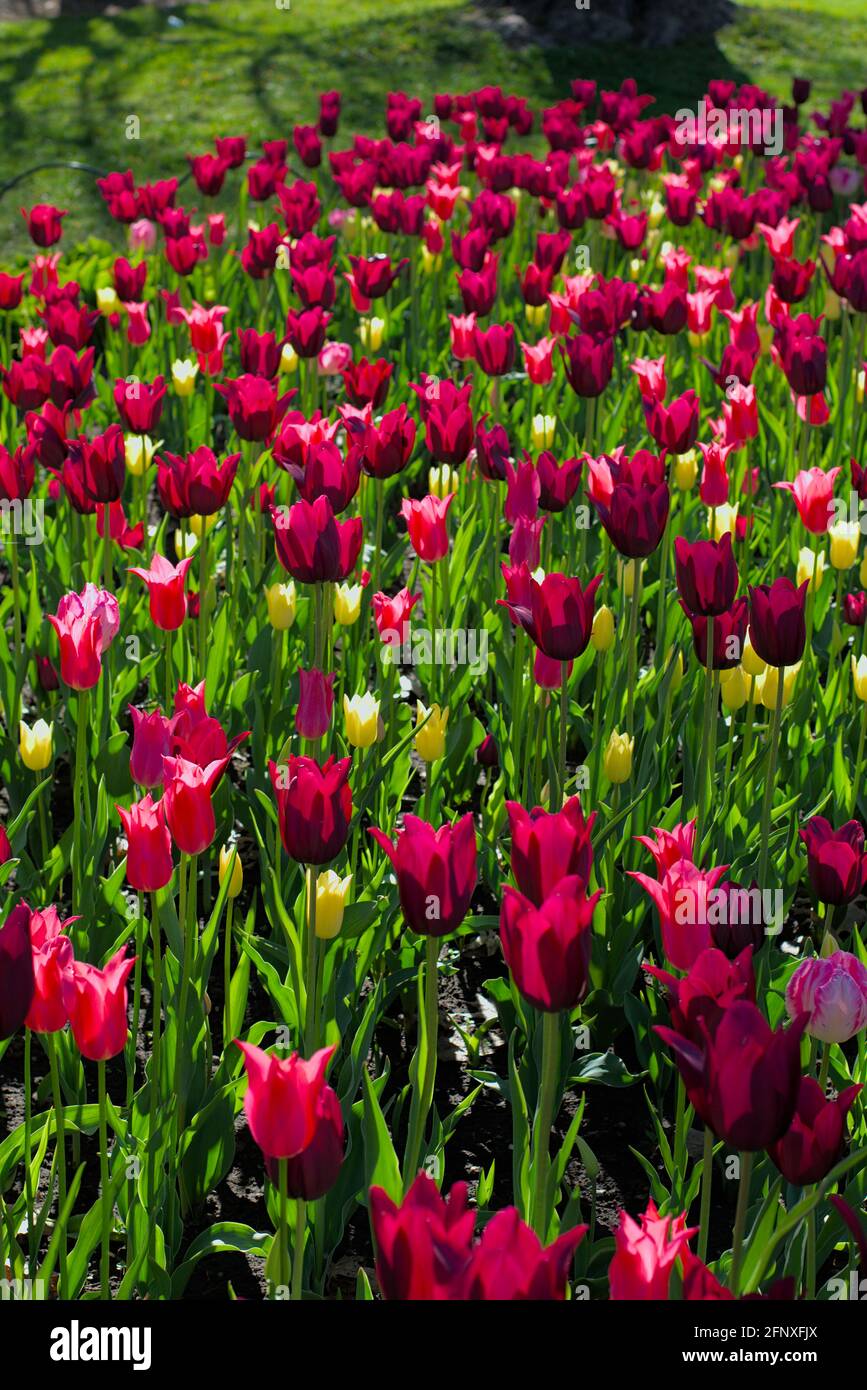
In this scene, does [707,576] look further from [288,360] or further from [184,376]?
[288,360]

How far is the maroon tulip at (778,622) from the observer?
91.7 inches

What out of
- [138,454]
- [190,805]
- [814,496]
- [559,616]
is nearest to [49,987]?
[190,805]

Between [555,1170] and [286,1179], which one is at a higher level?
[286,1179]

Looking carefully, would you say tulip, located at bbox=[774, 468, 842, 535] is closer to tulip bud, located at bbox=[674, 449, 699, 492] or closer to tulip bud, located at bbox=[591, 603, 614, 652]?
tulip bud, located at bbox=[591, 603, 614, 652]

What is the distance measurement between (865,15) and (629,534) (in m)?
17.2

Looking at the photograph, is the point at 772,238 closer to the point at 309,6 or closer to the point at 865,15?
the point at 309,6

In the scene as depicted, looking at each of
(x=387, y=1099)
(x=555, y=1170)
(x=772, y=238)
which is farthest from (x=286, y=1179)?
(x=772, y=238)

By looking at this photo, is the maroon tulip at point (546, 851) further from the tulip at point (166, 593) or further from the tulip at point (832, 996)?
the tulip at point (166, 593)

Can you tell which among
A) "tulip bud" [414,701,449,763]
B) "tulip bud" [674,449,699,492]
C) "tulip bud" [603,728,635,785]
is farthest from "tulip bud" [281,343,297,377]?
"tulip bud" [603,728,635,785]

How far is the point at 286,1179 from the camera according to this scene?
4.86 ft

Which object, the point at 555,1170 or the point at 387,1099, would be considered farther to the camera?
the point at 387,1099

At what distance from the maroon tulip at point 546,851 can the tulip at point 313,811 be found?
299 millimetres

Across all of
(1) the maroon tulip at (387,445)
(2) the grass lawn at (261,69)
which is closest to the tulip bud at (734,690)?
(1) the maroon tulip at (387,445)

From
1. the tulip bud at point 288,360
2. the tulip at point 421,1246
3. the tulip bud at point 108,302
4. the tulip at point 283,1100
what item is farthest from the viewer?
the tulip bud at point 108,302
